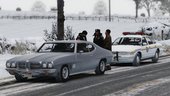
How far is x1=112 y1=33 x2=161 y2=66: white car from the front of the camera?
65.0ft

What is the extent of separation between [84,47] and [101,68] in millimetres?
1281

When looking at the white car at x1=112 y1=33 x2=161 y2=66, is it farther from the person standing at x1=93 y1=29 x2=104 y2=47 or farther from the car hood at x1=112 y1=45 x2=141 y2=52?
the person standing at x1=93 y1=29 x2=104 y2=47

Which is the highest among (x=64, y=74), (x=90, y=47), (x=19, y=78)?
(x=90, y=47)

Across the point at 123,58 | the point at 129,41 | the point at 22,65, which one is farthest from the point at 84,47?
the point at 129,41

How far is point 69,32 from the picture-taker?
1074 inches

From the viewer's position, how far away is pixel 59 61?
45.0 feet

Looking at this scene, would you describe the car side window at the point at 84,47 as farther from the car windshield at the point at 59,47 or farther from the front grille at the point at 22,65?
the front grille at the point at 22,65

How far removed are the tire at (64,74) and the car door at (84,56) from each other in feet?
2.10

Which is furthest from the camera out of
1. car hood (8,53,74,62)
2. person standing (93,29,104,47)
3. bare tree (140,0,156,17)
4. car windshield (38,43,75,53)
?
bare tree (140,0,156,17)

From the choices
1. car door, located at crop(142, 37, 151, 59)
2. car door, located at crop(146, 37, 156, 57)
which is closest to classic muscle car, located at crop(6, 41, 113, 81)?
car door, located at crop(142, 37, 151, 59)

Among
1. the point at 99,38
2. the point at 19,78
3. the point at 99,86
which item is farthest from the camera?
the point at 99,38

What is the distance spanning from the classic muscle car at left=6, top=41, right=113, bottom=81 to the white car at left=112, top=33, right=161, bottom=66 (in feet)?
11.2

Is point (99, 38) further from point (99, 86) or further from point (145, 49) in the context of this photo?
point (99, 86)

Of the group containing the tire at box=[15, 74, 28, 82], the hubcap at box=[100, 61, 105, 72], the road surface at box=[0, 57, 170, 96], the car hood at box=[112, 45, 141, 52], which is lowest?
the road surface at box=[0, 57, 170, 96]
